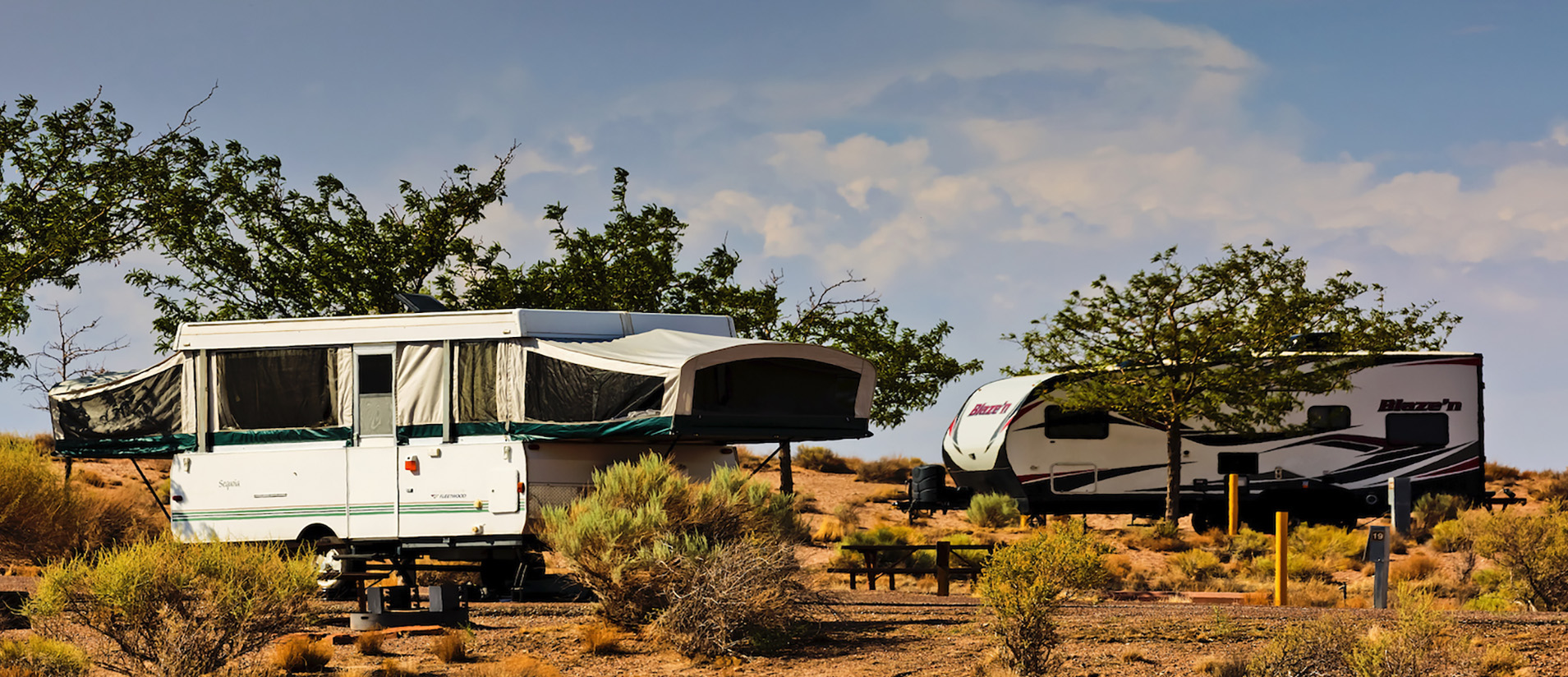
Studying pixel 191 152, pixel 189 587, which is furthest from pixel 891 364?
pixel 189 587

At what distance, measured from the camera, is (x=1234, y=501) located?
2234 centimetres

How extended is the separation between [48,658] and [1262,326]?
1993 centimetres

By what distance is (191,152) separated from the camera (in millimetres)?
22531

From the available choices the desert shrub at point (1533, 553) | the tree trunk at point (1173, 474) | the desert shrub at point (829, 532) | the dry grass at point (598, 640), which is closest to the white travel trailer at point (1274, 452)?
the tree trunk at point (1173, 474)

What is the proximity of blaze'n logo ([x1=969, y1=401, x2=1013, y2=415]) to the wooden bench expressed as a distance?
Answer: 14.1 ft

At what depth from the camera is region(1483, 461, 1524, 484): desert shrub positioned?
37406 millimetres

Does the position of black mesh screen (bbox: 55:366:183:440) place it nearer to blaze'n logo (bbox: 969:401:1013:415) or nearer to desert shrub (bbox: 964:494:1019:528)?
blaze'n logo (bbox: 969:401:1013:415)

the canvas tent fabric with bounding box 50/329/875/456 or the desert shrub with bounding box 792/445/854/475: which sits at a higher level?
the canvas tent fabric with bounding box 50/329/875/456

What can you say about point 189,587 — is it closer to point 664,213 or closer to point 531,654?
point 531,654

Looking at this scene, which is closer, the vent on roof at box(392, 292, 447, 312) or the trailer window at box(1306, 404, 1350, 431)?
the vent on roof at box(392, 292, 447, 312)

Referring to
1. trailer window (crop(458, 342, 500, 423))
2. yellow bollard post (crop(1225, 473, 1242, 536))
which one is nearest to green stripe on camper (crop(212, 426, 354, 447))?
trailer window (crop(458, 342, 500, 423))

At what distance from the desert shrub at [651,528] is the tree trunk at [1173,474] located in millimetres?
12312

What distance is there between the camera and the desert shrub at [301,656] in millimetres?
9438

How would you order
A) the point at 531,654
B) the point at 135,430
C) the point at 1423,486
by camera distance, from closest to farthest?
1. the point at 531,654
2. the point at 135,430
3. the point at 1423,486
